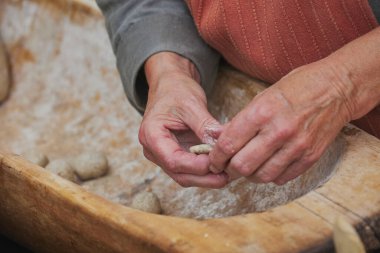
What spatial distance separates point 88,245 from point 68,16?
110 cm

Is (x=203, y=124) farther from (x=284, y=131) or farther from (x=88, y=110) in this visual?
(x=88, y=110)

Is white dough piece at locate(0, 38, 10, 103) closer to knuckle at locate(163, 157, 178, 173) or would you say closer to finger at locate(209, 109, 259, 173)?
knuckle at locate(163, 157, 178, 173)

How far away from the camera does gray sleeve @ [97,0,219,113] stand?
1.46 metres

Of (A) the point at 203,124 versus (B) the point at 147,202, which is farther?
(B) the point at 147,202

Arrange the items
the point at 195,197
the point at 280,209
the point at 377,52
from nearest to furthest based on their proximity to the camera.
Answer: the point at 280,209
the point at 377,52
the point at 195,197

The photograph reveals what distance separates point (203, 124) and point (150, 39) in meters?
0.34

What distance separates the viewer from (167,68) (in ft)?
4.57

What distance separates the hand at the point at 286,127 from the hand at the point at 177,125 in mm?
75

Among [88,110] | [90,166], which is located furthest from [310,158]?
[88,110]

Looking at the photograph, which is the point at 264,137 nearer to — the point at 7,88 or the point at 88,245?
the point at 88,245

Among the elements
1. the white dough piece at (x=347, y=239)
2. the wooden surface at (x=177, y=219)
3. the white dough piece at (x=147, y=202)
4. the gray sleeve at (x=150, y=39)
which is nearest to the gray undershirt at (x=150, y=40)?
the gray sleeve at (x=150, y=39)

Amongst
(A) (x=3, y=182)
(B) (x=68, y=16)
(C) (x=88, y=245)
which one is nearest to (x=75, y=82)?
(B) (x=68, y=16)

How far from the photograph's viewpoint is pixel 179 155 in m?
1.16

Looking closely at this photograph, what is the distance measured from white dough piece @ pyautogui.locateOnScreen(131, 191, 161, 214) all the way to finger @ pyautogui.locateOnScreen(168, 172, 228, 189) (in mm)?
245
